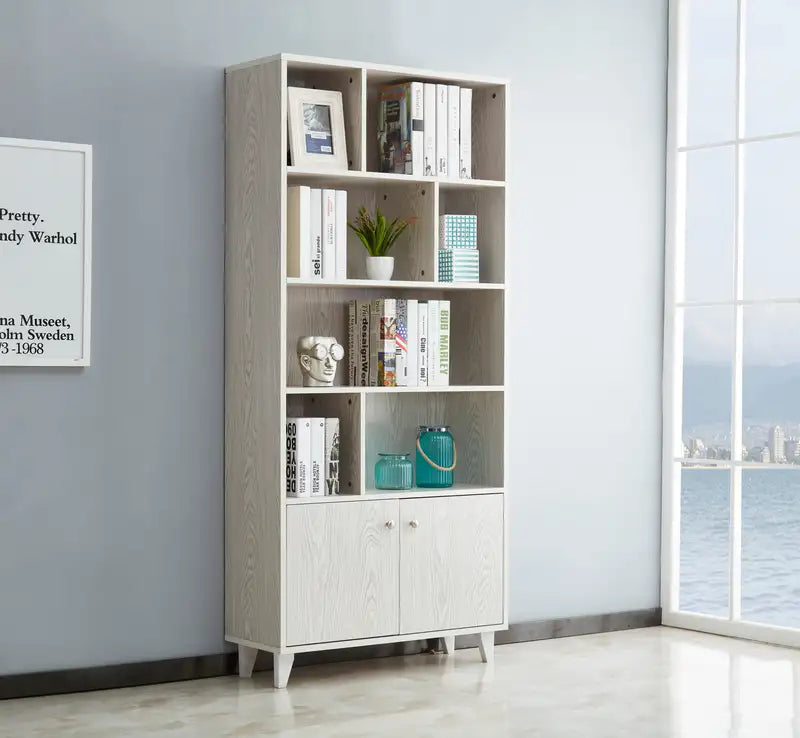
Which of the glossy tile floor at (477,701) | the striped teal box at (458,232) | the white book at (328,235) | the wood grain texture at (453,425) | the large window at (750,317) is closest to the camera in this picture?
the glossy tile floor at (477,701)

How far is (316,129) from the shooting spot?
14.5ft

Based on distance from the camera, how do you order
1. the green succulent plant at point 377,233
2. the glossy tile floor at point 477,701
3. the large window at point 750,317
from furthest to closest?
the large window at point 750,317
the green succulent plant at point 377,233
the glossy tile floor at point 477,701

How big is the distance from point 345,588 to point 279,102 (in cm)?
167

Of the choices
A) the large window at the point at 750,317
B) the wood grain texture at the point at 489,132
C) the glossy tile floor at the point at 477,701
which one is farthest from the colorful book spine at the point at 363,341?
the large window at the point at 750,317

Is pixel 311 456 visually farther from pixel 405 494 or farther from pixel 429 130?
pixel 429 130

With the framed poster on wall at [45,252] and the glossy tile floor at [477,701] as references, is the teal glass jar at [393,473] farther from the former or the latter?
the framed poster on wall at [45,252]

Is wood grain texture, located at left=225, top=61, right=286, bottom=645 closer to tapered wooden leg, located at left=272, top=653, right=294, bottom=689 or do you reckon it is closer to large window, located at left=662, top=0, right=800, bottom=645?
tapered wooden leg, located at left=272, top=653, right=294, bottom=689

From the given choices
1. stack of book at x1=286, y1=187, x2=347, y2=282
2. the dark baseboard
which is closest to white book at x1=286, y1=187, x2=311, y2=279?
stack of book at x1=286, y1=187, x2=347, y2=282

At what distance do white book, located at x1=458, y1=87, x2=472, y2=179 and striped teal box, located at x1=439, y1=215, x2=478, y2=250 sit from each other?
0.51ft

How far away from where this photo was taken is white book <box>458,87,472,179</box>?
4688 millimetres

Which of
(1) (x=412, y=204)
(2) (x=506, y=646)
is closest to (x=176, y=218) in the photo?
(1) (x=412, y=204)

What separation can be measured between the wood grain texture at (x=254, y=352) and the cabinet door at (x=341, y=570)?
70mm

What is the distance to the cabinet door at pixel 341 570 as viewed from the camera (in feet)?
14.2

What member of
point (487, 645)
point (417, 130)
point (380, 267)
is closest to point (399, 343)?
point (380, 267)
